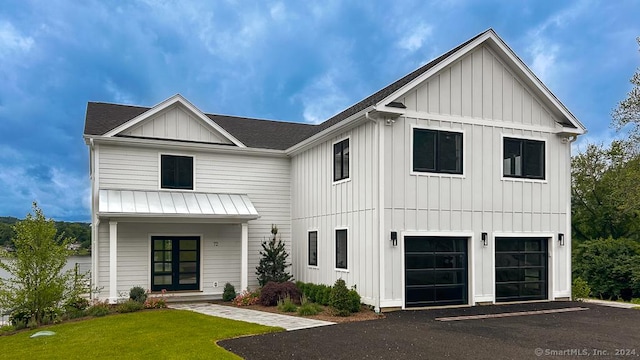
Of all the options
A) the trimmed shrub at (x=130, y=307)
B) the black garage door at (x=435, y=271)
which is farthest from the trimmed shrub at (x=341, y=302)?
the trimmed shrub at (x=130, y=307)

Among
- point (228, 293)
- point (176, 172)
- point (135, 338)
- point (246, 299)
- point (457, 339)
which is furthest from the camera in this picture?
point (176, 172)

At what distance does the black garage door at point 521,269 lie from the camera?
528 inches

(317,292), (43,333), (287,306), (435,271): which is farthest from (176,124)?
(435,271)

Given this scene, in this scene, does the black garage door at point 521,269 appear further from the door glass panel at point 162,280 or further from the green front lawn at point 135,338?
the door glass panel at point 162,280

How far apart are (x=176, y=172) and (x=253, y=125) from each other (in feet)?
16.8

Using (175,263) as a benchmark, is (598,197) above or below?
above

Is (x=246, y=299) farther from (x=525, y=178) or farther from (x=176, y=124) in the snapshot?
(x=525, y=178)

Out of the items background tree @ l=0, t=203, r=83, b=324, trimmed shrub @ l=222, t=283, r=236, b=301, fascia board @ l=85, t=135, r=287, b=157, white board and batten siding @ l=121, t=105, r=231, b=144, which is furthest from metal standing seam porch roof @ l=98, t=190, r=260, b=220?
trimmed shrub @ l=222, t=283, r=236, b=301

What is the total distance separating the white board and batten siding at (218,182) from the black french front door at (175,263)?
0.97 feet

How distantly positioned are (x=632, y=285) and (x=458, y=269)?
8574 millimetres

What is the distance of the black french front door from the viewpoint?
1559 cm

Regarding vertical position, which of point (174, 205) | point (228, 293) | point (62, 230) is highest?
point (174, 205)

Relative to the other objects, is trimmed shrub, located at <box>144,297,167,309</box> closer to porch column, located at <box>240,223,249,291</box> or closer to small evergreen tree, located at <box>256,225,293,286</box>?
porch column, located at <box>240,223,249,291</box>

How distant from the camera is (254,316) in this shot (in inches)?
468
